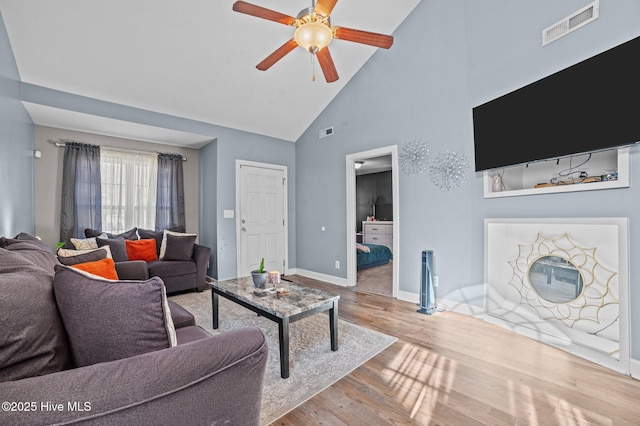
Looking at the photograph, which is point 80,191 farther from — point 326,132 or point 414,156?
point 414,156

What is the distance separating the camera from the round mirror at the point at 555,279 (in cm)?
236

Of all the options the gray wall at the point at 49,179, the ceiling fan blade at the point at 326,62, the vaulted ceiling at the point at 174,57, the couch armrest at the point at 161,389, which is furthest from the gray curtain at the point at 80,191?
the couch armrest at the point at 161,389

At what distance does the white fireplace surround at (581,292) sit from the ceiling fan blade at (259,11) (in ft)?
8.91

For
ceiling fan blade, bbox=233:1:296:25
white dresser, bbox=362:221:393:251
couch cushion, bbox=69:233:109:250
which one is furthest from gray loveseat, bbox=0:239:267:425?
white dresser, bbox=362:221:393:251

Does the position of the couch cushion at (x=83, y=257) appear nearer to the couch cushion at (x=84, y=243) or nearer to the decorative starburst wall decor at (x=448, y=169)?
the couch cushion at (x=84, y=243)

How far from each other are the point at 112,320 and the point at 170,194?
4.54m

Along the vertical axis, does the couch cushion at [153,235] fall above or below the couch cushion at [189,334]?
above

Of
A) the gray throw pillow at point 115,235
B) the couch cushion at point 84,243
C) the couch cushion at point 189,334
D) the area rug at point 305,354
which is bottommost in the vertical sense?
the area rug at point 305,354

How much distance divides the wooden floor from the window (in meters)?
4.30

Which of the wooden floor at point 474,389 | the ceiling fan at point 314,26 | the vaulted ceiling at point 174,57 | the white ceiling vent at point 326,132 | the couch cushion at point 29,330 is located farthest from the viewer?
the white ceiling vent at point 326,132

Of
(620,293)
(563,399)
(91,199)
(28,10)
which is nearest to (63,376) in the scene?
(563,399)

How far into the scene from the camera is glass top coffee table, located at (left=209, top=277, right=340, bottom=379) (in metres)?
1.99

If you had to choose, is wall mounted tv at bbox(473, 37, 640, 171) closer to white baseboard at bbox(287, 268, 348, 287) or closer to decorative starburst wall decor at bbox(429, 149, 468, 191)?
decorative starburst wall decor at bbox(429, 149, 468, 191)

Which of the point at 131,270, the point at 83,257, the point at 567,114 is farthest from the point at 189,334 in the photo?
the point at 567,114
